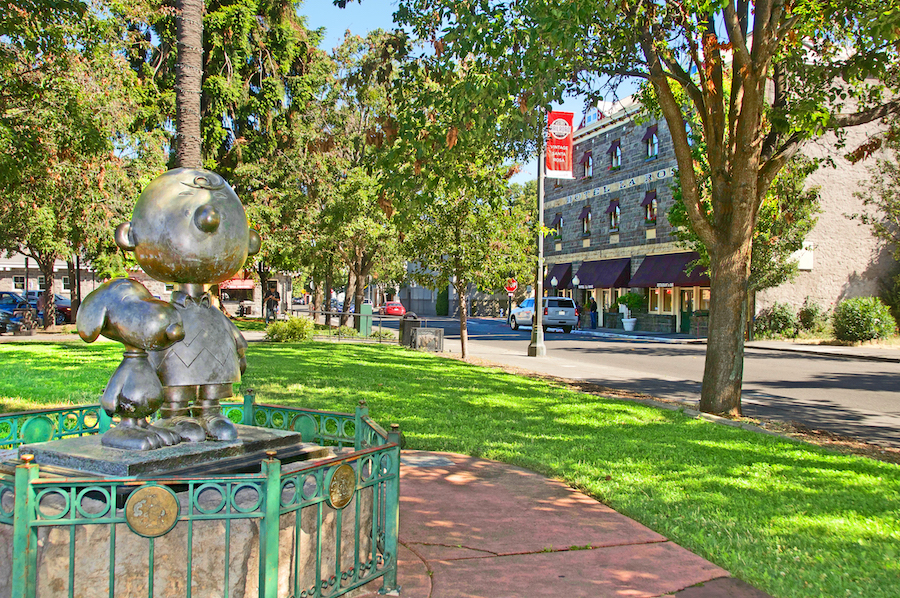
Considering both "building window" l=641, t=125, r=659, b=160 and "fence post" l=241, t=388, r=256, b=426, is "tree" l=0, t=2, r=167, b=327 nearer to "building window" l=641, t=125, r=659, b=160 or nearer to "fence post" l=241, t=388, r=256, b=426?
"fence post" l=241, t=388, r=256, b=426

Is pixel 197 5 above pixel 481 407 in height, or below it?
above

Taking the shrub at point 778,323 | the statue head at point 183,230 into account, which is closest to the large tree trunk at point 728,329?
the statue head at point 183,230

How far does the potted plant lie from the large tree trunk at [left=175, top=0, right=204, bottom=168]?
3159cm

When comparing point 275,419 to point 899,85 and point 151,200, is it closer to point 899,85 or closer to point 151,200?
point 151,200

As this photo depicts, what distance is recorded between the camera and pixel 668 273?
109ft

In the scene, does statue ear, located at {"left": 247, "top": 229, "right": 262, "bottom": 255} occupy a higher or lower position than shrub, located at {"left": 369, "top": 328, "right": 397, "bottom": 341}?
higher

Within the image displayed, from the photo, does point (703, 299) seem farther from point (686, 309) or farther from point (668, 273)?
point (668, 273)

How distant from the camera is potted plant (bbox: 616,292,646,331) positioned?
36000 mm

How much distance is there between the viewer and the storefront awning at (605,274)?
37312 millimetres

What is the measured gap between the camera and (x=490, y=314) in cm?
5881

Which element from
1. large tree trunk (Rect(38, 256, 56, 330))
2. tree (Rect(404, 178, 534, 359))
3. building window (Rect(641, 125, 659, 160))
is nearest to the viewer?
tree (Rect(404, 178, 534, 359))

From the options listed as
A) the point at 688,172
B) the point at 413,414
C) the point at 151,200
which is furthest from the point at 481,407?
the point at 151,200

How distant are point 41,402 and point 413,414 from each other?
15.9 ft

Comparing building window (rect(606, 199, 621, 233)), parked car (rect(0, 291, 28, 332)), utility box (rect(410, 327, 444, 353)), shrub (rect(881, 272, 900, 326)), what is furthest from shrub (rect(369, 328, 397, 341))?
shrub (rect(881, 272, 900, 326))
